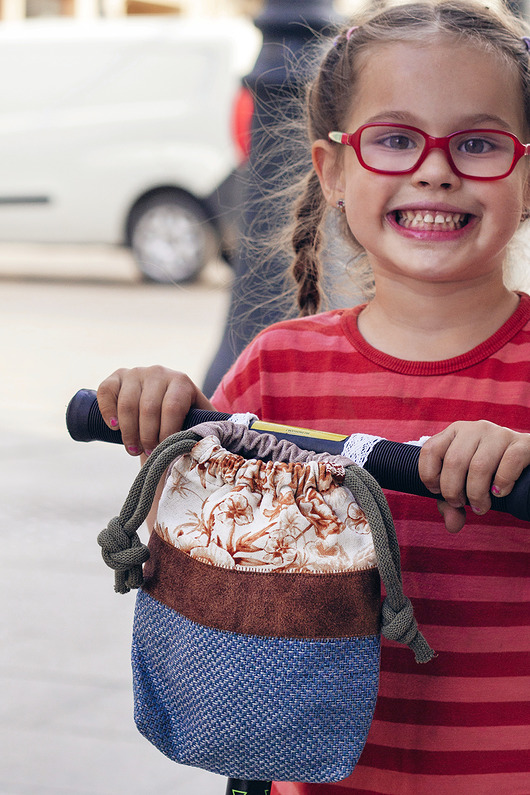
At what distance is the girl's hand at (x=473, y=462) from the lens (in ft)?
4.08

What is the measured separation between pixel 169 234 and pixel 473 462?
9.57 metres

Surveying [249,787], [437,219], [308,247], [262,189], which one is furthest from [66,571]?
[437,219]

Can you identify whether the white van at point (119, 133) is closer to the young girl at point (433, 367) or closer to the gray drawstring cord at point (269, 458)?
the young girl at point (433, 367)

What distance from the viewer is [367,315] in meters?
1.83

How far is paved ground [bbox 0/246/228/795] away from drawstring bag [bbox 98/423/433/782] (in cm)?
147

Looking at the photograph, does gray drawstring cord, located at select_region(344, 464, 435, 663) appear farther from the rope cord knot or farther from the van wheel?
the van wheel

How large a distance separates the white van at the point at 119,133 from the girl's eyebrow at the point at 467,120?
866cm

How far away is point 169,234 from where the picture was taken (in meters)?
10.6

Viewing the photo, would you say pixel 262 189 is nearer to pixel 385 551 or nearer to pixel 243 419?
pixel 243 419

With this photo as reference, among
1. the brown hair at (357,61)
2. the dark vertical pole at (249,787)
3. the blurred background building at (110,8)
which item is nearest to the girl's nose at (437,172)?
the brown hair at (357,61)

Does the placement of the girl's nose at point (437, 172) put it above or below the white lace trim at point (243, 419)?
above

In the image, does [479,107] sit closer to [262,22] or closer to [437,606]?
[437,606]

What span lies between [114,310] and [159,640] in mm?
8051

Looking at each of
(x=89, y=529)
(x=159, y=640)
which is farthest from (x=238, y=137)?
(x=159, y=640)
